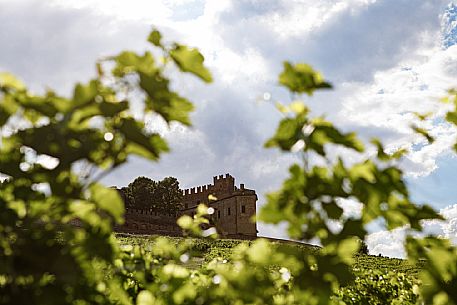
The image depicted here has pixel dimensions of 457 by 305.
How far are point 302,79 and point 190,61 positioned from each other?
0.32 m

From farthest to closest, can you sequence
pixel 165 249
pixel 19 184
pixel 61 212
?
1. pixel 165 249
2. pixel 19 184
3. pixel 61 212

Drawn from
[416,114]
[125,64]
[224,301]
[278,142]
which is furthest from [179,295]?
[416,114]

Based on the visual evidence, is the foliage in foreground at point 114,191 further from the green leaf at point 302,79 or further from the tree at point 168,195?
the tree at point 168,195

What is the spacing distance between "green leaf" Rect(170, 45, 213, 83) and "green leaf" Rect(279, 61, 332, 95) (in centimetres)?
A: 22

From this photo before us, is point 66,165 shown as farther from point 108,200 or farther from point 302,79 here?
point 302,79

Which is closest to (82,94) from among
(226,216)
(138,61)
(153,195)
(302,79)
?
(138,61)

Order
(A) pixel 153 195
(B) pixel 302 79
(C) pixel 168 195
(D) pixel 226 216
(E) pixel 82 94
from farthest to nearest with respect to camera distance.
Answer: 1. (C) pixel 168 195
2. (A) pixel 153 195
3. (D) pixel 226 216
4. (B) pixel 302 79
5. (E) pixel 82 94

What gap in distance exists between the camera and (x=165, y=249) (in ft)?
7.87

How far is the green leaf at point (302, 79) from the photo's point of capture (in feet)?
4.55

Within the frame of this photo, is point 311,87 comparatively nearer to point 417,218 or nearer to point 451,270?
point 417,218

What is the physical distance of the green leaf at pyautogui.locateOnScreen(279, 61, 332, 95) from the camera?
1388 millimetres

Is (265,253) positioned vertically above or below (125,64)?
below

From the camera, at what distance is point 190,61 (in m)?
1.47

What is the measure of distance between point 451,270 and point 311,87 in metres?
0.75
